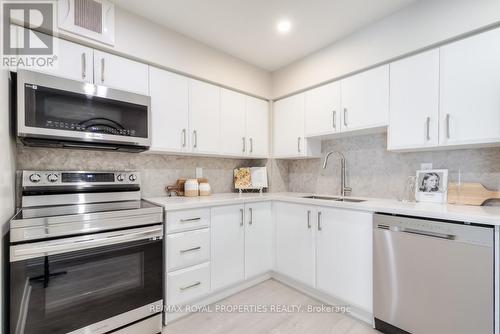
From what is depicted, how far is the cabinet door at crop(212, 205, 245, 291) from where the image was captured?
2049 mm

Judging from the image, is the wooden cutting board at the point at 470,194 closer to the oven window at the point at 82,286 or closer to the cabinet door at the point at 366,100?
the cabinet door at the point at 366,100

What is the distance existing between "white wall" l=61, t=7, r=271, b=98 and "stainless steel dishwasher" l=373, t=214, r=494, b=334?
1955mm

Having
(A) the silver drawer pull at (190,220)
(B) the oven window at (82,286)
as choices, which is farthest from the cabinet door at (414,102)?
(B) the oven window at (82,286)

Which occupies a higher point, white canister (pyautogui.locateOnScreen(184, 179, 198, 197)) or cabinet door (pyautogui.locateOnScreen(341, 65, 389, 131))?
cabinet door (pyautogui.locateOnScreen(341, 65, 389, 131))

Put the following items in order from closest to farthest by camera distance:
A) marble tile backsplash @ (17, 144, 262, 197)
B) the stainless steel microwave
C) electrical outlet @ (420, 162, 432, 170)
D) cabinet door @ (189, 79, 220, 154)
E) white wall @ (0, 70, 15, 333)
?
white wall @ (0, 70, 15, 333)
the stainless steel microwave
marble tile backsplash @ (17, 144, 262, 197)
electrical outlet @ (420, 162, 432, 170)
cabinet door @ (189, 79, 220, 154)

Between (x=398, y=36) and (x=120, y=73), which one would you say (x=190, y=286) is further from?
(x=398, y=36)

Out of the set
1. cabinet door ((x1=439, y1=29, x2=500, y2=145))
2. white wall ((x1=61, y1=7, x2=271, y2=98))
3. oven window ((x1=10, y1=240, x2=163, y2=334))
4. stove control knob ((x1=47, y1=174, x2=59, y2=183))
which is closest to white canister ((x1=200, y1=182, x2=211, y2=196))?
oven window ((x1=10, y1=240, x2=163, y2=334))

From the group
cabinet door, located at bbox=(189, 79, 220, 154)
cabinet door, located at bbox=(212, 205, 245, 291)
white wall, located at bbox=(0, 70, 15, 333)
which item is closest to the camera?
white wall, located at bbox=(0, 70, 15, 333)

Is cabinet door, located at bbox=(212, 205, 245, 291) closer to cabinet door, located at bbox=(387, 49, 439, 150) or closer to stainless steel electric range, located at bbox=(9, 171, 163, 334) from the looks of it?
stainless steel electric range, located at bbox=(9, 171, 163, 334)

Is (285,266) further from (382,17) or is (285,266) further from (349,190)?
(382,17)

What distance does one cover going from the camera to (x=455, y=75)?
5.30 ft

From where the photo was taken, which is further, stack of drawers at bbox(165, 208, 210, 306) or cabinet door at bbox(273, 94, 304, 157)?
cabinet door at bbox(273, 94, 304, 157)

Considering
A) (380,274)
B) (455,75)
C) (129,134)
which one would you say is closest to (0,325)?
(129,134)

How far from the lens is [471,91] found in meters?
1.56
